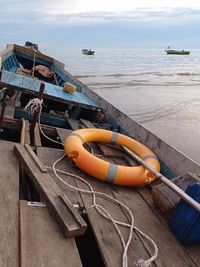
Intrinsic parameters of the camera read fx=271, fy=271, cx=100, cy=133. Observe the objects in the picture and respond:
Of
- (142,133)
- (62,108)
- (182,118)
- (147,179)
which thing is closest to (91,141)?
(142,133)

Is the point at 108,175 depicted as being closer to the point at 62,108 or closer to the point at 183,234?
the point at 183,234

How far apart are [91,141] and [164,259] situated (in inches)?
86.2

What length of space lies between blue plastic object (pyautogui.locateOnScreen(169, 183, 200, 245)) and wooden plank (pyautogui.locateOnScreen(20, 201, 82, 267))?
969 millimetres

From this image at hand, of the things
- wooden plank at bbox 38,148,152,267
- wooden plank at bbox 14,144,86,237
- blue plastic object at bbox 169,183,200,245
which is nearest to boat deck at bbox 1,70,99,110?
wooden plank at bbox 14,144,86,237

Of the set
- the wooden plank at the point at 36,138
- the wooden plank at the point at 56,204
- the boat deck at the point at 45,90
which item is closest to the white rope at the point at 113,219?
the wooden plank at the point at 56,204

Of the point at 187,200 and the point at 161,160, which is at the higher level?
the point at 187,200

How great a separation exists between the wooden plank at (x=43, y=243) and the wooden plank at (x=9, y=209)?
54 mm

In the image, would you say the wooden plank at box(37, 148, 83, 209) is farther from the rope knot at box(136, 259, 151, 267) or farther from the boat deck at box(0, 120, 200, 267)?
the rope knot at box(136, 259, 151, 267)

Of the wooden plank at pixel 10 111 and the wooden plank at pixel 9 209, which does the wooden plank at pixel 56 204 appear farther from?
the wooden plank at pixel 10 111

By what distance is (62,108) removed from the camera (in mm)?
6465

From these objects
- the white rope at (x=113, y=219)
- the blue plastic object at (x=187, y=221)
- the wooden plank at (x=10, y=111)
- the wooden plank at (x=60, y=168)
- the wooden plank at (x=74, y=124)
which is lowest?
the wooden plank at (x=74, y=124)

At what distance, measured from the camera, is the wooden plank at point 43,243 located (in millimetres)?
1834

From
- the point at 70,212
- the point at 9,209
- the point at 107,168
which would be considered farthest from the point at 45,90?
the point at 70,212

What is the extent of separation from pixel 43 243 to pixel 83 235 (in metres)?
0.64
